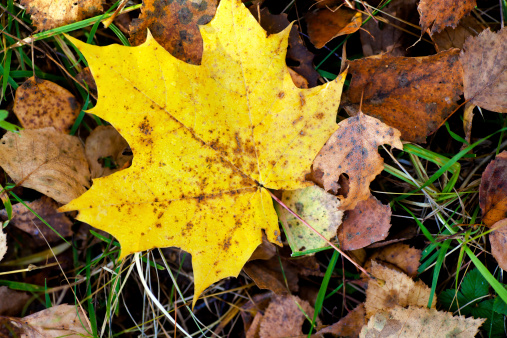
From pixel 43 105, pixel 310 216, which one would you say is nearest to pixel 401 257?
pixel 310 216

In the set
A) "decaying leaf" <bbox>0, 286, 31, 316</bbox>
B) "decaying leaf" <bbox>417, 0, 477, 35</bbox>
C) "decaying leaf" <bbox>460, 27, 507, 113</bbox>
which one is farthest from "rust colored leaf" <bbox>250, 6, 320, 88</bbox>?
"decaying leaf" <bbox>0, 286, 31, 316</bbox>

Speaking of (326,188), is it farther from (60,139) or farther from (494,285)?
(60,139)

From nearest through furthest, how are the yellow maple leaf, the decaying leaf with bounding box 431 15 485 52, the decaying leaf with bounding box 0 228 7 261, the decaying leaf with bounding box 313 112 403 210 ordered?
the yellow maple leaf, the decaying leaf with bounding box 313 112 403 210, the decaying leaf with bounding box 431 15 485 52, the decaying leaf with bounding box 0 228 7 261

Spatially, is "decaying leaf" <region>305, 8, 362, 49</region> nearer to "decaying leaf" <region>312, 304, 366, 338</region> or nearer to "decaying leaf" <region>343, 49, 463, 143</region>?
"decaying leaf" <region>343, 49, 463, 143</region>

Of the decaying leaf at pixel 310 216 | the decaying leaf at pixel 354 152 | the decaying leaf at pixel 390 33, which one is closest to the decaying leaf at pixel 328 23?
the decaying leaf at pixel 390 33

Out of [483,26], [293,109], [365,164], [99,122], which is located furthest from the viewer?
[99,122]

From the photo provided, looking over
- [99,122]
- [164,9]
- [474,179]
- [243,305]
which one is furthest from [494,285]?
[99,122]
